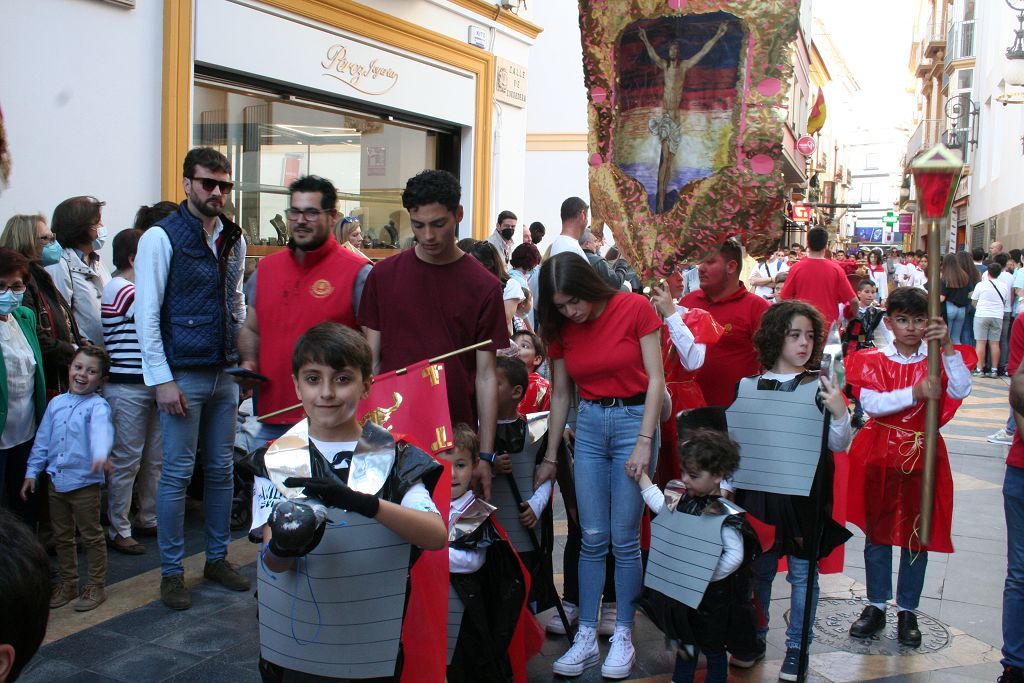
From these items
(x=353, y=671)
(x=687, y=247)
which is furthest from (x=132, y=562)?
(x=687, y=247)

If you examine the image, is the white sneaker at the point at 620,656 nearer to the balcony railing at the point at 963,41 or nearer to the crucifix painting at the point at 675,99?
the crucifix painting at the point at 675,99

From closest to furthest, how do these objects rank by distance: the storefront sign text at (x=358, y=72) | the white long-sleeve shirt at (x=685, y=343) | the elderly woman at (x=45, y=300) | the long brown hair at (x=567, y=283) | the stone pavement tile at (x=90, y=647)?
the long brown hair at (x=567, y=283), the stone pavement tile at (x=90, y=647), the white long-sleeve shirt at (x=685, y=343), the elderly woman at (x=45, y=300), the storefront sign text at (x=358, y=72)

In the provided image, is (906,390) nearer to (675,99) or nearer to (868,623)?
(868,623)

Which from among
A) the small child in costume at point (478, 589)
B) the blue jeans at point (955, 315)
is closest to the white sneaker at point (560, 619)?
the small child in costume at point (478, 589)

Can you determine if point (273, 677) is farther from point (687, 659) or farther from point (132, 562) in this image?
point (132, 562)

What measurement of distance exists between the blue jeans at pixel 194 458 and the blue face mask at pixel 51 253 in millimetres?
1408

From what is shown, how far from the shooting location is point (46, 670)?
3.92 meters

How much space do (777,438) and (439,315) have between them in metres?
1.51

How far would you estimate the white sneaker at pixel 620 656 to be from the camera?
399 cm

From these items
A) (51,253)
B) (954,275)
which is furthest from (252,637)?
(954,275)

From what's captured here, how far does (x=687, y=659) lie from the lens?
360cm

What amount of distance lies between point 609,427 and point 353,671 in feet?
5.74

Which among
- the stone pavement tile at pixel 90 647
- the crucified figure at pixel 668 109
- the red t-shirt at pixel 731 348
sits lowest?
the stone pavement tile at pixel 90 647

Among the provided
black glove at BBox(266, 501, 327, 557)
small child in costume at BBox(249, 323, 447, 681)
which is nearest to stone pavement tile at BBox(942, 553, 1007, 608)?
small child in costume at BBox(249, 323, 447, 681)
